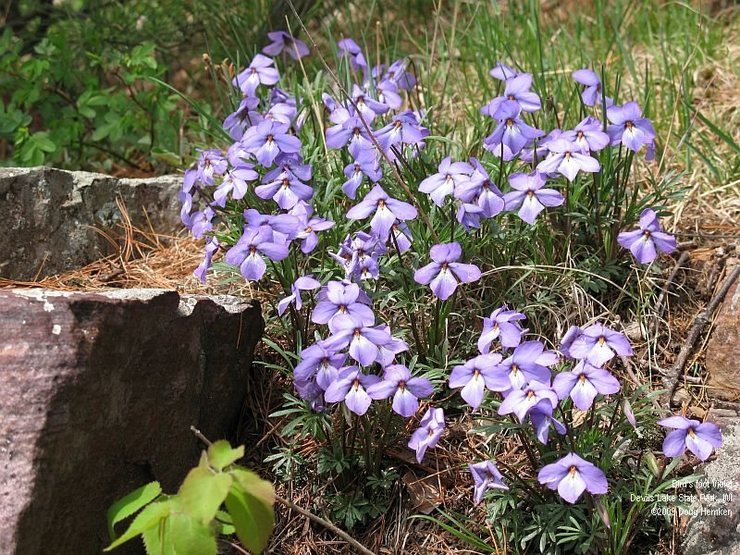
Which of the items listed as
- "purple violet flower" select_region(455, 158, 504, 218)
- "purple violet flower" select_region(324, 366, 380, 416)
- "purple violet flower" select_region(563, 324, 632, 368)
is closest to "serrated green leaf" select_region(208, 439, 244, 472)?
"purple violet flower" select_region(324, 366, 380, 416)

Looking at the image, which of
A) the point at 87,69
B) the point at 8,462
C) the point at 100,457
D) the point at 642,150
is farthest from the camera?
the point at 87,69

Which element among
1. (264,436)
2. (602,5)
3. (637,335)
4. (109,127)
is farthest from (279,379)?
(602,5)

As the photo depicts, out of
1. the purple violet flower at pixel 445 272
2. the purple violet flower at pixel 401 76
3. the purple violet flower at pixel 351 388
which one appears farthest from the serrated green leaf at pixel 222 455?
the purple violet flower at pixel 401 76

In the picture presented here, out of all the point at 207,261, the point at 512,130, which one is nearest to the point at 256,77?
the point at 207,261

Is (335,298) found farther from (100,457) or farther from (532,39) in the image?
(532,39)

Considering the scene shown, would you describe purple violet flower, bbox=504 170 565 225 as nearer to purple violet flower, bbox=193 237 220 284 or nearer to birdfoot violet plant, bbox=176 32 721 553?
birdfoot violet plant, bbox=176 32 721 553

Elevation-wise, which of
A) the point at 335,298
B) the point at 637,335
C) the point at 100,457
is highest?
the point at 335,298
